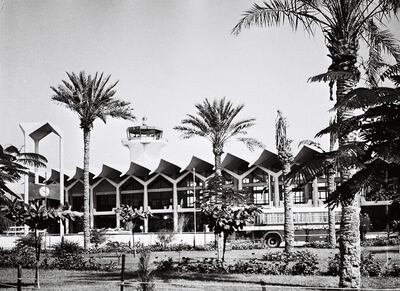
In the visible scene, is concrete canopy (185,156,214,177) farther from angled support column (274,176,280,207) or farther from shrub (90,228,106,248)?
shrub (90,228,106,248)

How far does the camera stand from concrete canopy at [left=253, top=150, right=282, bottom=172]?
151 feet

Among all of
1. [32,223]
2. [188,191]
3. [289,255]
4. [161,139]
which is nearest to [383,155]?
[32,223]

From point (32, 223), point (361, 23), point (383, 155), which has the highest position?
point (361, 23)

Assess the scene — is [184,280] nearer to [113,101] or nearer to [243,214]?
[243,214]

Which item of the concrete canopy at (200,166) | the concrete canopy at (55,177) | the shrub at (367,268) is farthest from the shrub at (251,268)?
the concrete canopy at (55,177)

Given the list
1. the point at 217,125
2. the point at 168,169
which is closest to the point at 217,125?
the point at 217,125

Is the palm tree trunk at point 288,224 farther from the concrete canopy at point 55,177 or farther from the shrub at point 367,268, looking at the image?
the concrete canopy at point 55,177

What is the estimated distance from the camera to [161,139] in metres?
65.8

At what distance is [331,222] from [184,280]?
15314mm

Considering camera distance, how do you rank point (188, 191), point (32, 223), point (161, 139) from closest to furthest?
point (32, 223) → point (188, 191) → point (161, 139)

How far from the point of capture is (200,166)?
50688mm

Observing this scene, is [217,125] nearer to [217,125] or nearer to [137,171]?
[217,125]

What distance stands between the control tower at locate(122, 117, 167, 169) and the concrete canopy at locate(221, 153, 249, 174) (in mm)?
14755

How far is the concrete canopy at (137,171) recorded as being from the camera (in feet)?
175
